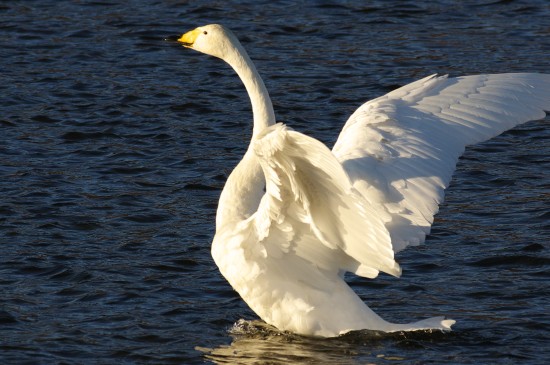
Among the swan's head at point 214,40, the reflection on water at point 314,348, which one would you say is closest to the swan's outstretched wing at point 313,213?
the reflection on water at point 314,348

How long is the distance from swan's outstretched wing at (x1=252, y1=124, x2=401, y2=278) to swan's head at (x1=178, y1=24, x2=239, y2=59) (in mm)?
1508

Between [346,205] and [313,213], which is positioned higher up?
[346,205]

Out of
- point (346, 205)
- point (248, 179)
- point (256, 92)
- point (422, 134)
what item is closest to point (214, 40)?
point (256, 92)

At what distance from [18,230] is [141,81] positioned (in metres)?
4.86

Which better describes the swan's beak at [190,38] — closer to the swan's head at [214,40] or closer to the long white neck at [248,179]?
the swan's head at [214,40]

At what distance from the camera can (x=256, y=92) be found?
9.08m

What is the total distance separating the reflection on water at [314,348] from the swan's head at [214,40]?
203cm

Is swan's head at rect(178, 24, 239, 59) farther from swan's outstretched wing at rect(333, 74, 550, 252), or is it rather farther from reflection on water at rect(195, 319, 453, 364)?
reflection on water at rect(195, 319, 453, 364)

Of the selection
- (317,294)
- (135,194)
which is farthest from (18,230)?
(317,294)

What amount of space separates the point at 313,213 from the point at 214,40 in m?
2.03

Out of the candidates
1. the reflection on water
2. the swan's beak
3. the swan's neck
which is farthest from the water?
the swan's beak

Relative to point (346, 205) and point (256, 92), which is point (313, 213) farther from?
point (256, 92)

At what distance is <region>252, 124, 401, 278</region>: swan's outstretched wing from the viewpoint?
6.96m

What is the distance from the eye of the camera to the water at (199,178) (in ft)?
29.6
